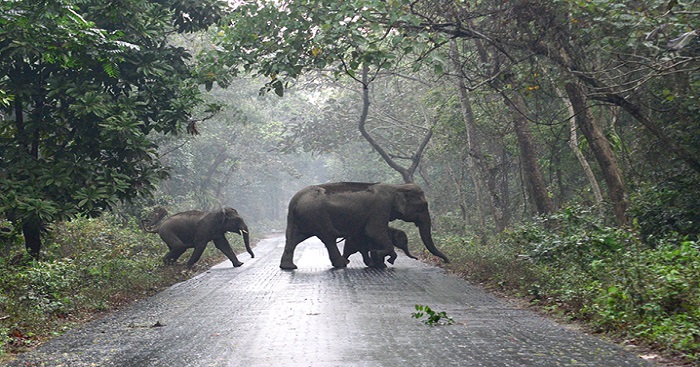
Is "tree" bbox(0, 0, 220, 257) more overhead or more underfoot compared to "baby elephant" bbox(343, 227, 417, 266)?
more overhead

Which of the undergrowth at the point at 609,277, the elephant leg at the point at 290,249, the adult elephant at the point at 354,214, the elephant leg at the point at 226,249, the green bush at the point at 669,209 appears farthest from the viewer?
the elephant leg at the point at 226,249

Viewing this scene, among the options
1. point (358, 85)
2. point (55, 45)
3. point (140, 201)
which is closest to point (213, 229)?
point (140, 201)

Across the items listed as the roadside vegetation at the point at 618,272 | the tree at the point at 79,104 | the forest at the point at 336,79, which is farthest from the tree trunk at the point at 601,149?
the tree at the point at 79,104

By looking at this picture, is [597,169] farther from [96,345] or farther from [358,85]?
[358,85]

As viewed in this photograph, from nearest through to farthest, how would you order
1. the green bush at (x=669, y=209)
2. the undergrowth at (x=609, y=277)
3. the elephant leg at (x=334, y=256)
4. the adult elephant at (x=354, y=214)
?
the undergrowth at (x=609, y=277), the green bush at (x=669, y=209), the elephant leg at (x=334, y=256), the adult elephant at (x=354, y=214)

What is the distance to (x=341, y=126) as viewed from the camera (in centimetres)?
3259

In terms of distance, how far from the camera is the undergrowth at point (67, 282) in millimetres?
8328

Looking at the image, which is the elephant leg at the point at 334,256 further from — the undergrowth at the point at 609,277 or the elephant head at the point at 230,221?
the undergrowth at the point at 609,277

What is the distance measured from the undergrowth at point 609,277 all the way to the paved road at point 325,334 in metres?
0.45

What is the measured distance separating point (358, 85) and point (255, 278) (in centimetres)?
1768

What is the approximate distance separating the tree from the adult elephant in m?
5.24

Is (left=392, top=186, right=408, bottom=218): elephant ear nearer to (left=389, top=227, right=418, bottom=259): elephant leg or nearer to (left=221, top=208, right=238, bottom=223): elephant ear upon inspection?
(left=389, top=227, right=418, bottom=259): elephant leg

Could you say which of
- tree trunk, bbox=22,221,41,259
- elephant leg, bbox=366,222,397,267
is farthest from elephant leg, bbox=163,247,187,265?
tree trunk, bbox=22,221,41,259

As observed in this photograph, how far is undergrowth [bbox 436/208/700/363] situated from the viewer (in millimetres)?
6966
